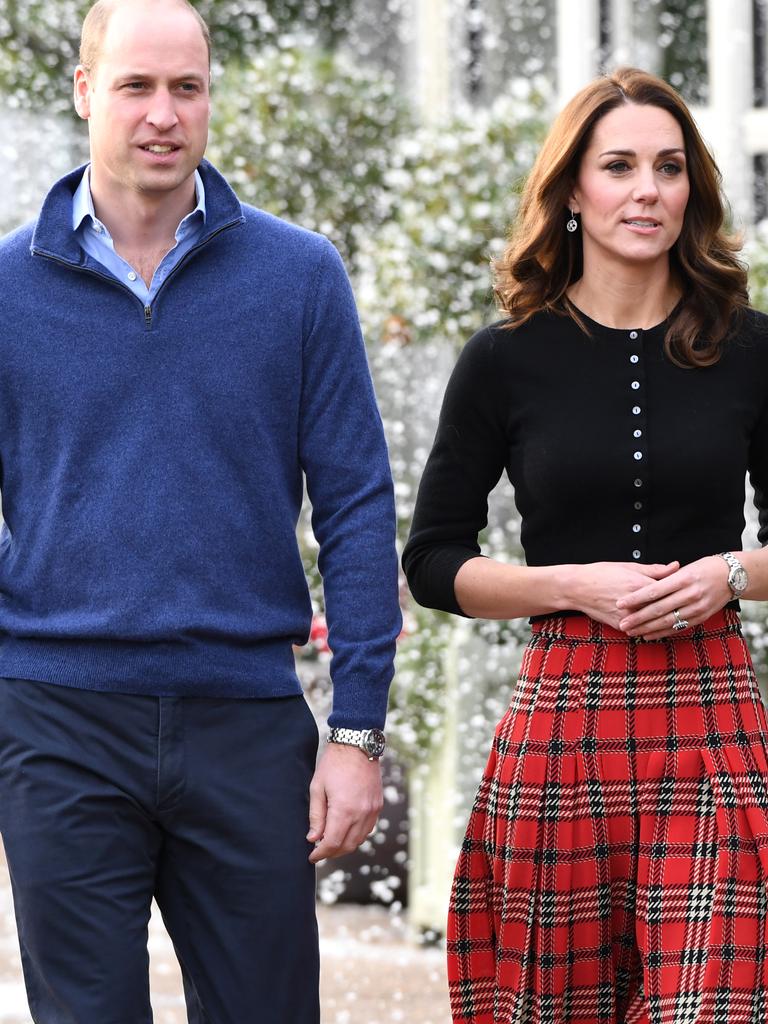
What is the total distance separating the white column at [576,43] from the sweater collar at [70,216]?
5.60m

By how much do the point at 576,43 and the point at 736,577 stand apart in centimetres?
593

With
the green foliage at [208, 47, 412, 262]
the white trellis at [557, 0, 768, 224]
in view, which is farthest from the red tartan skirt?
the white trellis at [557, 0, 768, 224]

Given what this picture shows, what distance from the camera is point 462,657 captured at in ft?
22.0

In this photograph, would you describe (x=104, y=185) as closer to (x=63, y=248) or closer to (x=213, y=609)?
(x=63, y=248)

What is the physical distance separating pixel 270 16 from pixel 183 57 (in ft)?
19.9

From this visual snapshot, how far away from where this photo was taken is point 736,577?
9.32ft

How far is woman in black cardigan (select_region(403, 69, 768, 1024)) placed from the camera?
9.16 feet

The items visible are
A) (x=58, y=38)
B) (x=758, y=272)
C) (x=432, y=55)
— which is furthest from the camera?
(x=432, y=55)

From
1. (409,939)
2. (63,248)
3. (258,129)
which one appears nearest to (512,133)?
(258,129)

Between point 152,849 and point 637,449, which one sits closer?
point 152,849

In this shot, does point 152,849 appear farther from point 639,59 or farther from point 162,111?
point 639,59

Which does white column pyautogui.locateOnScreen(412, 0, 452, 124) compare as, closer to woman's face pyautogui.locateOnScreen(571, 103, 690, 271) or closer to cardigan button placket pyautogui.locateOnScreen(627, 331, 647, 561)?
woman's face pyautogui.locateOnScreen(571, 103, 690, 271)

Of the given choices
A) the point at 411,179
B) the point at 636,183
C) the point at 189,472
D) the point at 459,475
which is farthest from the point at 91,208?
the point at 411,179

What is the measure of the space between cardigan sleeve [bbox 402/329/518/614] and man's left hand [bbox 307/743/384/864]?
46cm
